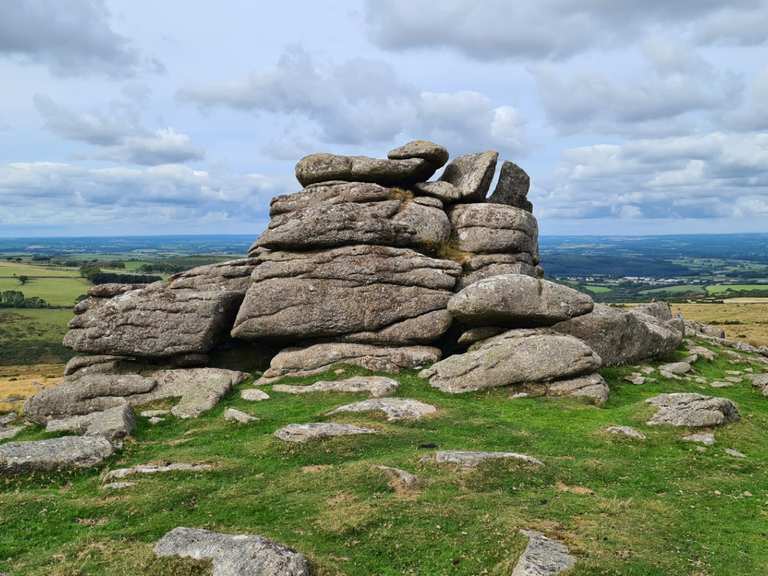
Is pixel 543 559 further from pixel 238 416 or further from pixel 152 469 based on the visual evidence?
pixel 238 416

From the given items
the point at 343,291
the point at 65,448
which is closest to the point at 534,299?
the point at 343,291

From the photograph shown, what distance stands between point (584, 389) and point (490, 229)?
20239 millimetres

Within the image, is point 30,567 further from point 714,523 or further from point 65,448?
point 714,523

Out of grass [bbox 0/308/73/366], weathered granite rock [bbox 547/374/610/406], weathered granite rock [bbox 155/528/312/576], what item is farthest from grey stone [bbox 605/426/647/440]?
grass [bbox 0/308/73/366]

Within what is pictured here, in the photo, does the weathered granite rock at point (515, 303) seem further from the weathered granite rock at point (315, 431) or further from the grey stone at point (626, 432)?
the weathered granite rock at point (315, 431)

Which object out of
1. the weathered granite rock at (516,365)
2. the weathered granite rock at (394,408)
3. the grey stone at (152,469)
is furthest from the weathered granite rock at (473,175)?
the grey stone at (152,469)

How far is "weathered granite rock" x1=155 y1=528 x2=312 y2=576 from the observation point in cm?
1588

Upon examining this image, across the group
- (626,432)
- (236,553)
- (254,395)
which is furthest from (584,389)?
(236,553)

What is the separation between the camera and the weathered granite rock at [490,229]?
2048 inches

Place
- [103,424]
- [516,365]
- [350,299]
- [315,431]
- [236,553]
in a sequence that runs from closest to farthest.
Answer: [236,553] < [315,431] < [103,424] < [516,365] < [350,299]

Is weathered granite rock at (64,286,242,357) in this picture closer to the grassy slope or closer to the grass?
the grassy slope

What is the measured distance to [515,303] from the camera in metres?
42.0

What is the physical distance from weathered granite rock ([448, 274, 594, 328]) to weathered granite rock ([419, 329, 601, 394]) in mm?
2827

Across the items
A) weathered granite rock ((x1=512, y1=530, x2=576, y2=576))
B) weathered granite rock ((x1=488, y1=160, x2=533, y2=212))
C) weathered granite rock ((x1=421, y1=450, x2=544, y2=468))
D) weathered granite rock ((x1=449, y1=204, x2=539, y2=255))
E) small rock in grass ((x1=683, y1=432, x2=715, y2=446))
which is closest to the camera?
weathered granite rock ((x1=512, y1=530, x2=576, y2=576))
